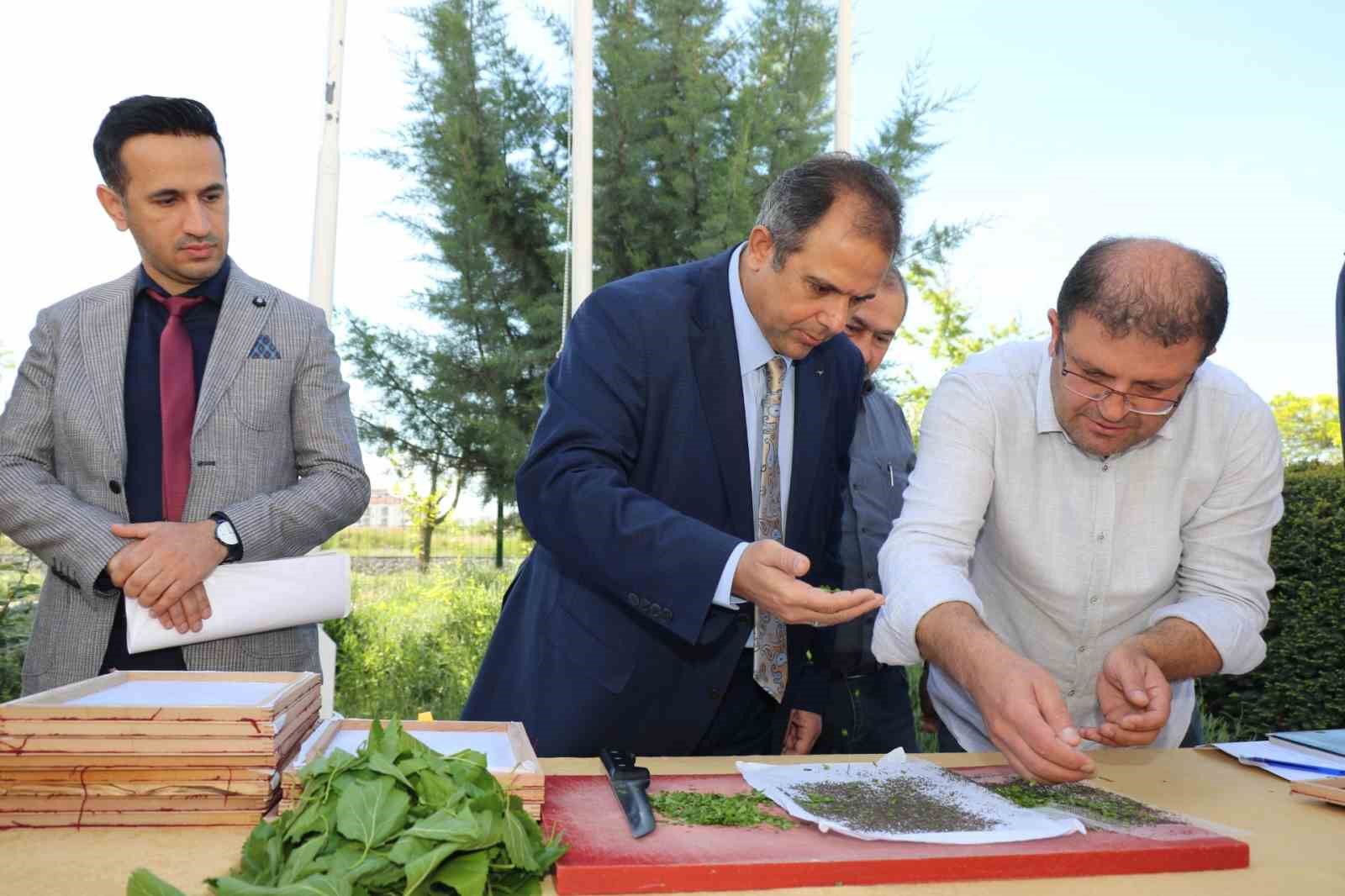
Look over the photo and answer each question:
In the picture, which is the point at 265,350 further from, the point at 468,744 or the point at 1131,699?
the point at 1131,699

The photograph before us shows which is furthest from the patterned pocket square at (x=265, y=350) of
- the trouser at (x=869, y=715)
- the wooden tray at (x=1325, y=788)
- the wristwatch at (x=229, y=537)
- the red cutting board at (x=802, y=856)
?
the wooden tray at (x=1325, y=788)

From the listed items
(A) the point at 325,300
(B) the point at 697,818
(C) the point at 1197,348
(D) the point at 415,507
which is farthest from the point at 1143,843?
(D) the point at 415,507

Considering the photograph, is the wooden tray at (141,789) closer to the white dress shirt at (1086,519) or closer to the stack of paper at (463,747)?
the stack of paper at (463,747)

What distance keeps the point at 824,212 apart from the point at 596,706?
1.12 m

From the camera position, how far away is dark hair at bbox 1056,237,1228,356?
203 cm

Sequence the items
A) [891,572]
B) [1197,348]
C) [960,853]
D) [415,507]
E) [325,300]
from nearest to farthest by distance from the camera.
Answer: [960,853]
[1197,348]
[891,572]
[325,300]
[415,507]

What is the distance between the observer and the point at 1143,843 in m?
1.52

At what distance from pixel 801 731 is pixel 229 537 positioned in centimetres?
132

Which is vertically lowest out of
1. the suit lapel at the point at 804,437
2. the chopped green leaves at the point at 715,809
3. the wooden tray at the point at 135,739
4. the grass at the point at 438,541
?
the grass at the point at 438,541

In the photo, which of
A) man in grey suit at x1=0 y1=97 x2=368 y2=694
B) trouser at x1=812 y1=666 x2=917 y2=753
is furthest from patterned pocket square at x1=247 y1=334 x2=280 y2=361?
trouser at x1=812 y1=666 x2=917 y2=753

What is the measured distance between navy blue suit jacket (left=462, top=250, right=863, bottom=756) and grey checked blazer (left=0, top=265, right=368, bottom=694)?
493 millimetres

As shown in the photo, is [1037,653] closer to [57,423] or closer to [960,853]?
[960,853]

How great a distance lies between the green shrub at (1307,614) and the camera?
4.96 metres

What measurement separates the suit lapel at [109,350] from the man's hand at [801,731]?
1.59m
